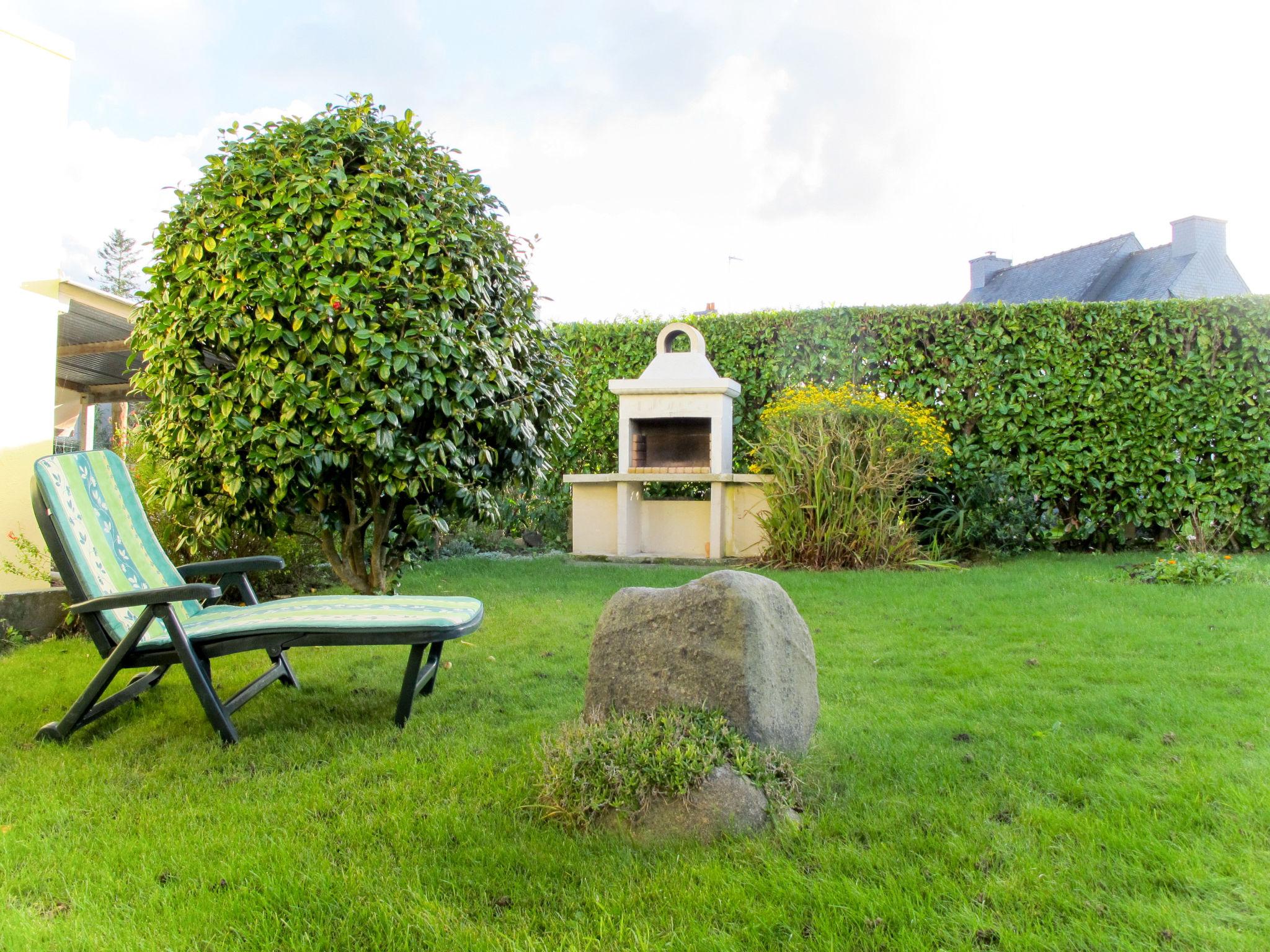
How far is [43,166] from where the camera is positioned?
5.66 m

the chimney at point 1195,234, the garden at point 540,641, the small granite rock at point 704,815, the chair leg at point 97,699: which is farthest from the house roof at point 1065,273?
the chair leg at point 97,699

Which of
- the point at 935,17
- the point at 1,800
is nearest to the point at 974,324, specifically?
the point at 935,17

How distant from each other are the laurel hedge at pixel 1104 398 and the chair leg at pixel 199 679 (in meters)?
5.91

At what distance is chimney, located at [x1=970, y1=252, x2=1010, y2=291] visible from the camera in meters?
25.2

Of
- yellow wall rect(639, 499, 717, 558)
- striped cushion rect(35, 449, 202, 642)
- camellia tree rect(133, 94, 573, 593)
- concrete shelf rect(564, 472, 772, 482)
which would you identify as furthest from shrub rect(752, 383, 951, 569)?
striped cushion rect(35, 449, 202, 642)

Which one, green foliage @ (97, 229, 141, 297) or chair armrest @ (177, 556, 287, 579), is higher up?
green foliage @ (97, 229, 141, 297)

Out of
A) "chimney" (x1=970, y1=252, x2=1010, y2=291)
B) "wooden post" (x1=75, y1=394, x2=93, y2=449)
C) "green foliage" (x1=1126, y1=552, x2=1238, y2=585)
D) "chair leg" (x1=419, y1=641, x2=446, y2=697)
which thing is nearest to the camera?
"chair leg" (x1=419, y1=641, x2=446, y2=697)

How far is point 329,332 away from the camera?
4.19m

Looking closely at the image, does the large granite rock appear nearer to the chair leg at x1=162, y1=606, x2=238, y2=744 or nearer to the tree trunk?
the chair leg at x1=162, y1=606, x2=238, y2=744

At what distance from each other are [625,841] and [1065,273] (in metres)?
23.2

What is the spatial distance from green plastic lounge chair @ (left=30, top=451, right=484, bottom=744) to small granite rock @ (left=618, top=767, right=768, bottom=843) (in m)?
1.17

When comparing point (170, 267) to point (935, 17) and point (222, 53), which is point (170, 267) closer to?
point (222, 53)

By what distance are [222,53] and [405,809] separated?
26.1 ft

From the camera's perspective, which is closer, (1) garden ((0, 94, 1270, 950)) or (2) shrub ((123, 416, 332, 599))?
(1) garden ((0, 94, 1270, 950))
